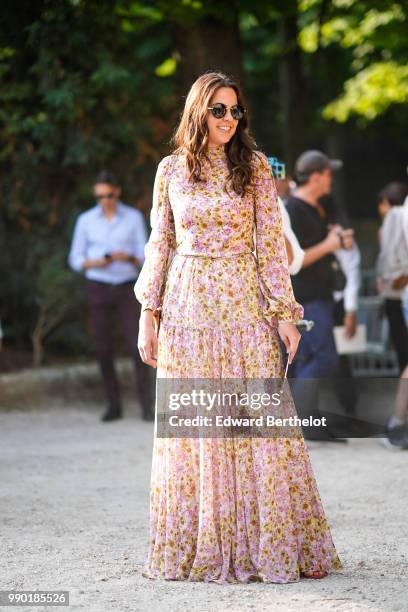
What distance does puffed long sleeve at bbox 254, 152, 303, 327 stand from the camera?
5051 mm

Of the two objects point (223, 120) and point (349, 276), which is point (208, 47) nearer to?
point (349, 276)

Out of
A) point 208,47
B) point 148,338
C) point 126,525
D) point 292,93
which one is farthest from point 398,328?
point 292,93

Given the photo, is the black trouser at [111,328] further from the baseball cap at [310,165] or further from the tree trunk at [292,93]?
the tree trunk at [292,93]

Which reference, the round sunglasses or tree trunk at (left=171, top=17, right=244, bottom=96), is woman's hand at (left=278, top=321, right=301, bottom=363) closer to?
the round sunglasses

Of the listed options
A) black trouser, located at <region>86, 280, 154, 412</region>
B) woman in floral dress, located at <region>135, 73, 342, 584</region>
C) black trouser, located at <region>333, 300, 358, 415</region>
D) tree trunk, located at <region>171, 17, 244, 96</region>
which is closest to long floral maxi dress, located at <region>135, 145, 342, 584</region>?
woman in floral dress, located at <region>135, 73, 342, 584</region>

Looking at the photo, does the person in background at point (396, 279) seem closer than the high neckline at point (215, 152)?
No

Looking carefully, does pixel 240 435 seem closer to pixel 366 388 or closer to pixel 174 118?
pixel 366 388

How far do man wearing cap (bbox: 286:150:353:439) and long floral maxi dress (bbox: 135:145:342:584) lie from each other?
12.4 ft

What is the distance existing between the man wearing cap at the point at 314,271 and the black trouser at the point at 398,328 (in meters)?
1.35

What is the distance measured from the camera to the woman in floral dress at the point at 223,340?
492 cm

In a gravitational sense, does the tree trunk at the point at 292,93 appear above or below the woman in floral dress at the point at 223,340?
above

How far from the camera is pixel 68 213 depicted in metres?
13.2

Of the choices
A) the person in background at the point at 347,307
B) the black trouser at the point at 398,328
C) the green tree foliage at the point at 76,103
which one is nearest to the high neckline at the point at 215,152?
the person in background at the point at 347,307

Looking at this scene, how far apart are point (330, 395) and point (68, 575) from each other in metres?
5.71
